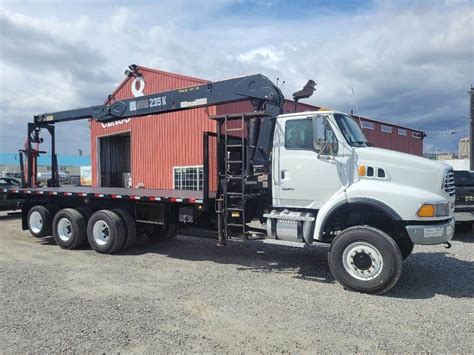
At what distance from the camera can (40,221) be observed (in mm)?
10789

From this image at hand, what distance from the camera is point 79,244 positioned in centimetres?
973

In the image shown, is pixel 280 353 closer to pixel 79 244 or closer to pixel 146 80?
pixel 79 244

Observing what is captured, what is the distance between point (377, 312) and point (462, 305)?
1312mm

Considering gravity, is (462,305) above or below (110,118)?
below

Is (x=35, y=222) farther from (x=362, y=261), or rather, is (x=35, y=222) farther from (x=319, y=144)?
(x=362, y=261)

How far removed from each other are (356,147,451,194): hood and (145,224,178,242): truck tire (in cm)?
471

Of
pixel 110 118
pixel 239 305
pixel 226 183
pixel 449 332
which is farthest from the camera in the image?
pixel 110 118

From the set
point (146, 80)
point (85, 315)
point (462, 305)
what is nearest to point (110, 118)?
point (85, 315)

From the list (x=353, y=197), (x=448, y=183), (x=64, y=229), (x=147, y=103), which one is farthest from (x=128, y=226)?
(x=448, y=183)

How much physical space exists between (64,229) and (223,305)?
586 cm

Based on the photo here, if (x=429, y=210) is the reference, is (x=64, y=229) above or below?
below

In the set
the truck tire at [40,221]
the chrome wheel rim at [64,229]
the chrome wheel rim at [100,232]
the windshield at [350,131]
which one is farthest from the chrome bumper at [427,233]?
the truck tire at [40,221]

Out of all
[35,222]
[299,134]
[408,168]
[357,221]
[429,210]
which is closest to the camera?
[429,210]

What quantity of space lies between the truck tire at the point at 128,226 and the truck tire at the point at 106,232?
0.09 meters
